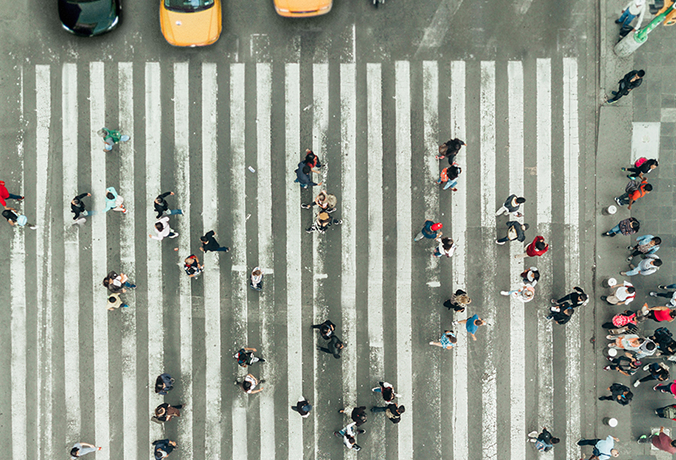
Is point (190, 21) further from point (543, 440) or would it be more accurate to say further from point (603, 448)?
point (603, 448)

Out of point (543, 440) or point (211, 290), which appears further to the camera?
point (211, 290)

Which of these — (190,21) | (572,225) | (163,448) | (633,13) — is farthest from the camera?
(572,225)

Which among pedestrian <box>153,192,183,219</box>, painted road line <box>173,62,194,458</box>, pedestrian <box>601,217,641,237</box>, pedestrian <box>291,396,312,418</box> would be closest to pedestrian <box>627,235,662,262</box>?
pedestrian <box>601,217,641,237</box>

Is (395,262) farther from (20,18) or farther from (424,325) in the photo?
(20,18)

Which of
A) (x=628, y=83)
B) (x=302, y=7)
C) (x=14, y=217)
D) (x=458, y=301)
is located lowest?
(x=458, y=301)

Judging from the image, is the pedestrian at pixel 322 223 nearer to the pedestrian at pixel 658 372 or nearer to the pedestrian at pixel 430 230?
the pedestrian at pixel 430 230

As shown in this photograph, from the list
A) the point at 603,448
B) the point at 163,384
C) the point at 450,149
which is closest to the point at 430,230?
the point at 450,149

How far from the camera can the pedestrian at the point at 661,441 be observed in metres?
9.27

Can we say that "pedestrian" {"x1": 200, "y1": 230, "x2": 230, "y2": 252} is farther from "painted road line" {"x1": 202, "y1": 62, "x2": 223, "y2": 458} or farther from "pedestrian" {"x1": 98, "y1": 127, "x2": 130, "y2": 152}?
"pedestrian" {"x1": 98, "y1": 127, "x2": 130, "y2": 152}

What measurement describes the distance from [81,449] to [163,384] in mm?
2614

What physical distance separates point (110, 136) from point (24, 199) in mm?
2835

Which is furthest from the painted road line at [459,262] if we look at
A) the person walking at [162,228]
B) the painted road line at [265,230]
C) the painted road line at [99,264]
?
the painted road line at [99,264]

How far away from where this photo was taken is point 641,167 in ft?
30.1

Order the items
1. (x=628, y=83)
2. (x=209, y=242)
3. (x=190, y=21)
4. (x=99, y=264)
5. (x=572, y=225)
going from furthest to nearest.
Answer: (x=572, y=225) → (x=99, y=264) → (x=190, y=21) → (x=628, y=83) → (x=209, y=242)
